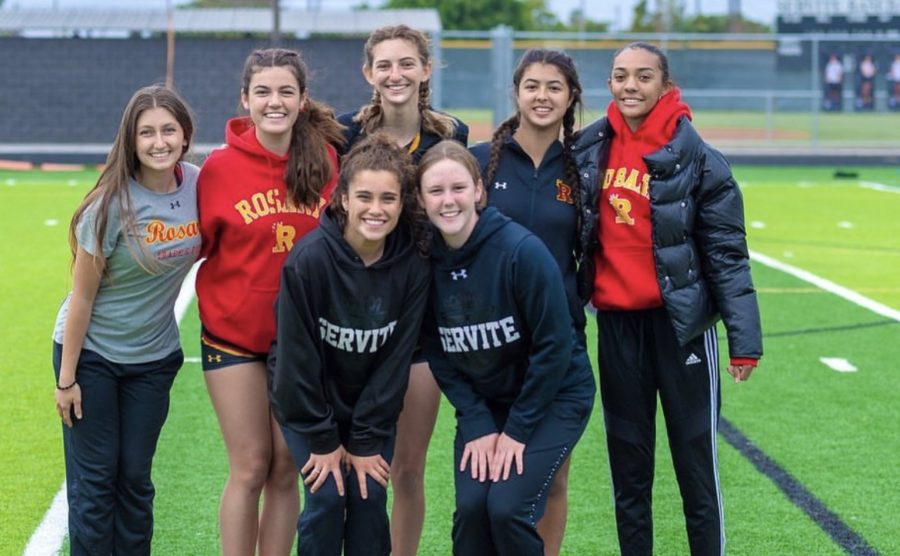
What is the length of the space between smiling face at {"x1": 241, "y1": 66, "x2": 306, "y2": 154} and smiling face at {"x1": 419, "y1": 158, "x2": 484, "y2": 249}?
1.68 ft

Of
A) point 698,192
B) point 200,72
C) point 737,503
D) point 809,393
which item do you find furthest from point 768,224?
point 200,72

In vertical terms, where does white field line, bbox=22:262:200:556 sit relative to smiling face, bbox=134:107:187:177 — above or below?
below

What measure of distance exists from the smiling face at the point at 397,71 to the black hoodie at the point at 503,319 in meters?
0.60

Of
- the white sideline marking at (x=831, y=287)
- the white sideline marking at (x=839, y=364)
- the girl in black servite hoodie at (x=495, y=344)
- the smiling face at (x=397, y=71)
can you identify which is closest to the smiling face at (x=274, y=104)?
the smiling face at (x=397, y=71)

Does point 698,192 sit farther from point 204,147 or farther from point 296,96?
point 204,147

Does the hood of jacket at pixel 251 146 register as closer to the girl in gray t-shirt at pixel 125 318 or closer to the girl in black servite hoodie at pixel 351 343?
the girl in gray t-shirt at pixel 125 318

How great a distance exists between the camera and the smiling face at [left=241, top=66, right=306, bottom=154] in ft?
13.4

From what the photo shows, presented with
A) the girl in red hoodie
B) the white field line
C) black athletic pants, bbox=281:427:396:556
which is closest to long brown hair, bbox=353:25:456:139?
the girl in red hoodie

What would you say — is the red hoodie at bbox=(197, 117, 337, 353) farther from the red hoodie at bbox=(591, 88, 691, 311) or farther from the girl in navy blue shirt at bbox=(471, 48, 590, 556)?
the red hoodie at bbox=(591, 88, 691, 311)

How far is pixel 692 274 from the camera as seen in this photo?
4.19 meters

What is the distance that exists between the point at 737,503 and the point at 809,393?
Answer: 1.98 m

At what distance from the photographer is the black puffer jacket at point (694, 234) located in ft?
13.6

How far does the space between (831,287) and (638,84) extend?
7016mm

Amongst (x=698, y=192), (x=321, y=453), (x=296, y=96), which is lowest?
(x=321, y=453)
